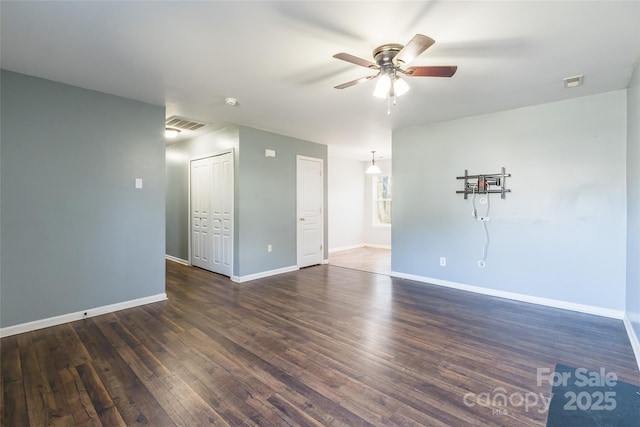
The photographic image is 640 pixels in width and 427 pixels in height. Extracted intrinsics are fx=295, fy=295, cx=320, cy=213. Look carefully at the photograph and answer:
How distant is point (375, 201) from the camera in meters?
A: 8.66

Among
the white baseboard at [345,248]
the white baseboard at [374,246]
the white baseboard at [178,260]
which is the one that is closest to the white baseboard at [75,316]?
the white baseboard at [178,260]

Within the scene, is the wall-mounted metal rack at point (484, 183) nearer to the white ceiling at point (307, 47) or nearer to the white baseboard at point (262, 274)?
the white ceiling at point (307, 47)

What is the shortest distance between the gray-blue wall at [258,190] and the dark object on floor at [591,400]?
13.2 feet

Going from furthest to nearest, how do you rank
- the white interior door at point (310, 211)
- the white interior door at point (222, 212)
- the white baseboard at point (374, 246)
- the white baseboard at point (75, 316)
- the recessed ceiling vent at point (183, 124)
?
the white baseboard at point (374, 246) < the white interior door at point (310, 211) < the white interior door at point (222, 212) < the recessed ceiling vent at point (183, 124) < the white baseboard at point (75, 316)

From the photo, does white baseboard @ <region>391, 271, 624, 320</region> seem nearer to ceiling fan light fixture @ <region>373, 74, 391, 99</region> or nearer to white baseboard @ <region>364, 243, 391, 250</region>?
ceiling fan light fixture @ <region>373, 74, 391, 99</region>

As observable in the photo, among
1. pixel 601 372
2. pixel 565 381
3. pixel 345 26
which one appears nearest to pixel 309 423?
pixel 565 381

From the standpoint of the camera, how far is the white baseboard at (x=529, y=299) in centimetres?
331

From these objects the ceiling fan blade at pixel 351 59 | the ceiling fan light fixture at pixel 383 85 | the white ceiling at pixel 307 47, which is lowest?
the ceiling fan light fixture at pixel 383 85

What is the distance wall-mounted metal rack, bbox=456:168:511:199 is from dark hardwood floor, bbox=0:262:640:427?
1463mm

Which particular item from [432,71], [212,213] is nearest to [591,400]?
[432,71]

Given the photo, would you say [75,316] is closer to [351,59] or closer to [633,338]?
[351,59]

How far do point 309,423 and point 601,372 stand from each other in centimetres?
222

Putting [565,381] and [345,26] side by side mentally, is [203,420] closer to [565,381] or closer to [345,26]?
[565,381]

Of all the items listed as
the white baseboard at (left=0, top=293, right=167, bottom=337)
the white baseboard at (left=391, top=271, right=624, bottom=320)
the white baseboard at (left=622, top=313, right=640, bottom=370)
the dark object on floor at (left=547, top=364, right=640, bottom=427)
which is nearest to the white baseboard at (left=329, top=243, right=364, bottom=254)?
the white baseboard at (left=391, top=271, right=624, bottom=320)
